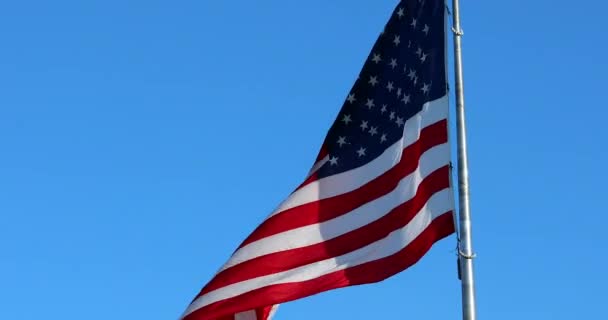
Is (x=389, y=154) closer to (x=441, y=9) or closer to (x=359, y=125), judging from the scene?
(x=359, y=125)

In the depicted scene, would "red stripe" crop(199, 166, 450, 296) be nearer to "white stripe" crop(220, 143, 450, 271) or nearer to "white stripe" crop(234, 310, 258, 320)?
"white stripe" crop(220, 143, 450, 271)

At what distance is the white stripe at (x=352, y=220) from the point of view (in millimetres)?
18766

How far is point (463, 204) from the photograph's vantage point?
18.0m

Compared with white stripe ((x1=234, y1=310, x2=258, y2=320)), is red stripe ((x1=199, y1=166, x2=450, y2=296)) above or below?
above

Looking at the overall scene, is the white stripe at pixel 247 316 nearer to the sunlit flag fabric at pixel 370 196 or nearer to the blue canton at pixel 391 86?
the sunlit flag fabric at pixel 370 196

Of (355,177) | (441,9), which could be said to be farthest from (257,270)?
(441,9)

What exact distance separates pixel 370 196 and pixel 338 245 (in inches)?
31.8

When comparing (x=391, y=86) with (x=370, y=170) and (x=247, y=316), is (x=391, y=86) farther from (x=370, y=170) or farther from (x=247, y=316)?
(x=247, y=316)

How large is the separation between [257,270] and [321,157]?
1.97m

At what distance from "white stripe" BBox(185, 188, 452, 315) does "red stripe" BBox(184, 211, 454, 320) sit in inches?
2.4

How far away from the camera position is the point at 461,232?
17.9 m

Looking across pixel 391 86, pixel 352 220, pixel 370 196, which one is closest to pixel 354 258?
pixel 352 220

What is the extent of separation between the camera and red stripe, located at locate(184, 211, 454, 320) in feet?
59.9

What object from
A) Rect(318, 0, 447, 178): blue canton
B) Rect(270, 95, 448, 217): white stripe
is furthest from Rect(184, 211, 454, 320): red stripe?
Rect(318, 0, 447, 178): blue canton
